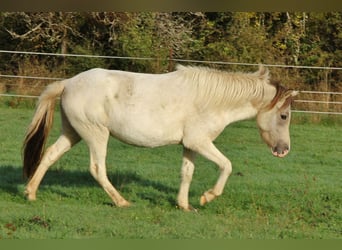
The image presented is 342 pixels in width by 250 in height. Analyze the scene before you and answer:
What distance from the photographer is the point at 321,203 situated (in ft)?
24.1

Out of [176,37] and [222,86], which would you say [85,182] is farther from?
[176,37]

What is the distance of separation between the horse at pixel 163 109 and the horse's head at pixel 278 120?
0.4 inches

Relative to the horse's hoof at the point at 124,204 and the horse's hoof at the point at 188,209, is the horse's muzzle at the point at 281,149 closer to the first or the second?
the horse's hoof at the point at 188,209

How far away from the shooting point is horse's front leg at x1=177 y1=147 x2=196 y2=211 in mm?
7007

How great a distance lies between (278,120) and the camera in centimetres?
740

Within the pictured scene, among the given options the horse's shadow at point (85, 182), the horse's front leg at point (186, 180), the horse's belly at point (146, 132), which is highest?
the horse's belly at point (146, 132)

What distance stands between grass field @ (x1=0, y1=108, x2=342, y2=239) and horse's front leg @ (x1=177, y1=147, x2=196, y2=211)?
0.39 ft

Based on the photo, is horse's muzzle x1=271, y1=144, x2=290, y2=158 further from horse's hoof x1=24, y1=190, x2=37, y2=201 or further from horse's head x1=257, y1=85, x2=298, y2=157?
horse's hoof x1=24, y1=190, x2=37, y2=201

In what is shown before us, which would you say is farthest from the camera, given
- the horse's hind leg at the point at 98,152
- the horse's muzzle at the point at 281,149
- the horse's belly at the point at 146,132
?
the horse's muzzle at the point at 281,149

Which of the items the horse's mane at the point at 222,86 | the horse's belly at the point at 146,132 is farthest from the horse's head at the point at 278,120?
the horse's belly at the point at 146,132

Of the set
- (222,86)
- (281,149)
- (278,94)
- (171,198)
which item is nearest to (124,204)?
(171,198)

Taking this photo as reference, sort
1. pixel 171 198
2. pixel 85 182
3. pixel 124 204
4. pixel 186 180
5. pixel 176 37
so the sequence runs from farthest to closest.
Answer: pixel 176 37 → pixel 85 182 → pixel 171 198 → pixel 186 180 → pixel 124 204

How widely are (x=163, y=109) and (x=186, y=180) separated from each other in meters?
0.82

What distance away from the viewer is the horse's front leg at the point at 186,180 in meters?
7.01
